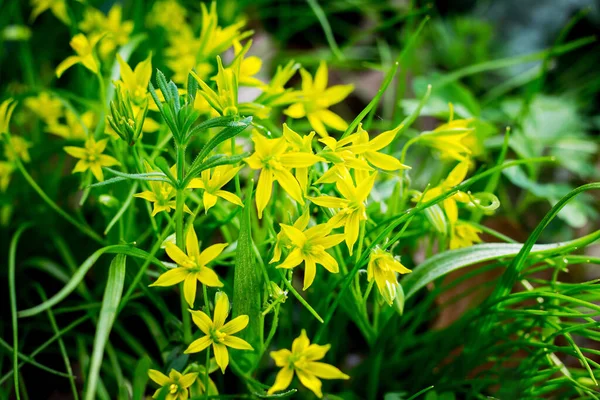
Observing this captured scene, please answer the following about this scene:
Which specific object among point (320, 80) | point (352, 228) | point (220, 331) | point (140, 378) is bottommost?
point (140, 378)

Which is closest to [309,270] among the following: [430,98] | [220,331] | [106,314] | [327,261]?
[327,261]

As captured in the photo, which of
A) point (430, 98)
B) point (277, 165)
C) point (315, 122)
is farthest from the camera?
point (430, 98)

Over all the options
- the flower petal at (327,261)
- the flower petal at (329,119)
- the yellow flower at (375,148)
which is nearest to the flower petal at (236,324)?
the flower petal at (327,261)

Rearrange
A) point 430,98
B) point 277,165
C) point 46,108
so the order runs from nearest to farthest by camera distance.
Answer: point 277,165 < point 46,108 < point 430,98

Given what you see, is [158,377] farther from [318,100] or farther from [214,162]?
[318,100]

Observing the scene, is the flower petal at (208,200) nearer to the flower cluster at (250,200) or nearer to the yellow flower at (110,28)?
the flower cluster at (250,200)

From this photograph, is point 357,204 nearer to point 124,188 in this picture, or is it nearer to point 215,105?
point 215,105

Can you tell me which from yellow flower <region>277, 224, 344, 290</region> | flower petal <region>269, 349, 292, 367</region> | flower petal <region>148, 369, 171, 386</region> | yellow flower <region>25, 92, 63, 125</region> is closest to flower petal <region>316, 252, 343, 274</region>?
yellow flower <region>277, 224, 344, 290</region>

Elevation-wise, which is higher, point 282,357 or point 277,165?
point 277,165
